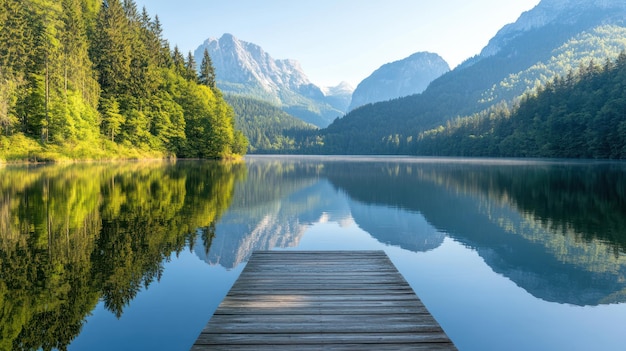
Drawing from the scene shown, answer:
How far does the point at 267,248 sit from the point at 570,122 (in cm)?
11376

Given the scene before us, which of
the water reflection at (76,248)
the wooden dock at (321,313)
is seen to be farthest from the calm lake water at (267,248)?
the wooden dock at (321,313)

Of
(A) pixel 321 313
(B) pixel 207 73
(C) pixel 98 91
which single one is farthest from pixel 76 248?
(B) pixel 207 73

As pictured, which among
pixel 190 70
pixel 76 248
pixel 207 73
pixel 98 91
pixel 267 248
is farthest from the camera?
pixel 207 73

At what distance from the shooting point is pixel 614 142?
89938mm

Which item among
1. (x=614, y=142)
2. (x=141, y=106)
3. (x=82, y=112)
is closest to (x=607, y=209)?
(x=82, y=112)

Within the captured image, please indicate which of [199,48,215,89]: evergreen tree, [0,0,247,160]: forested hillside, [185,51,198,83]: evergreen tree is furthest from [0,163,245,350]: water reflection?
[199,48,215,89]: evergreen tree

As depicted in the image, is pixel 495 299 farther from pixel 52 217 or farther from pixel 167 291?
pixel 52 217

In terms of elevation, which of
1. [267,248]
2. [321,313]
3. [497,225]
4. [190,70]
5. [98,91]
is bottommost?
[267,248]

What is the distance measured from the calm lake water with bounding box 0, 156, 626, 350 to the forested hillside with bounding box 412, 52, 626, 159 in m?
82.0

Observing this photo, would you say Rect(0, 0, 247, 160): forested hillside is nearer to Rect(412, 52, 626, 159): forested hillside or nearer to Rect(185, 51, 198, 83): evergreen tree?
Rect(185, 51, 198, 83): evergreen tree

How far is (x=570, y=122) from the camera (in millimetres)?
104500

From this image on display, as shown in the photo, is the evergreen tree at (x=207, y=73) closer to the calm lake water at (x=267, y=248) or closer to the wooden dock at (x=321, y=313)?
the calm lake water at (x=267, y=248)

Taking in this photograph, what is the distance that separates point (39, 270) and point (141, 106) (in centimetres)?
7544

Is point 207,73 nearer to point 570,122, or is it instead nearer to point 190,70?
point 190,70
